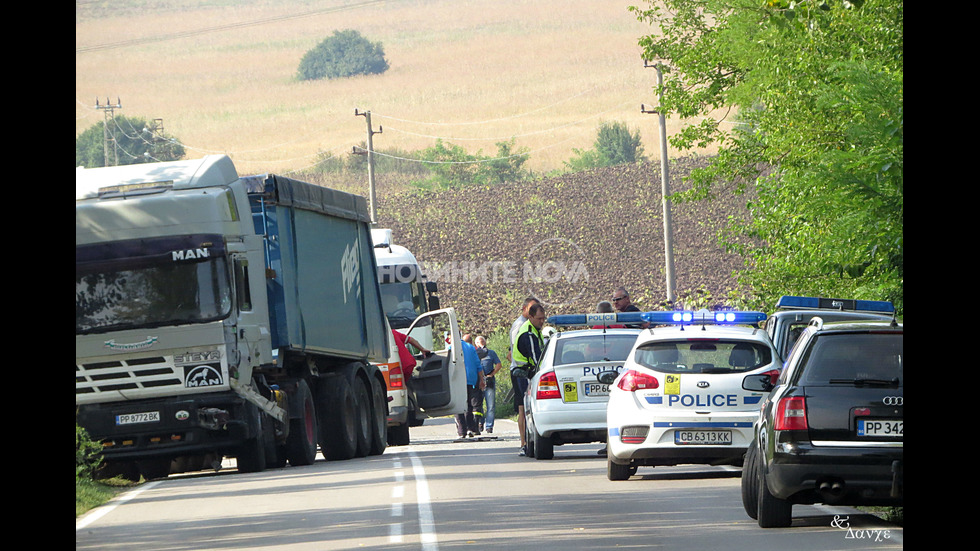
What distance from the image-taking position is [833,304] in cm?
1808

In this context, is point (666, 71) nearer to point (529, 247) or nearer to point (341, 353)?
point (341, 353)

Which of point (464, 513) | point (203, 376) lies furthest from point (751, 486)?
point (203, 376)

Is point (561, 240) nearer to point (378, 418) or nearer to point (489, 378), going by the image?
point (489, 378)

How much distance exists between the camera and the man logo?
18.8 meters

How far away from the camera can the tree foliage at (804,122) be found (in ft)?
59.8

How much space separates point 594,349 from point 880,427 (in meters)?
8.68

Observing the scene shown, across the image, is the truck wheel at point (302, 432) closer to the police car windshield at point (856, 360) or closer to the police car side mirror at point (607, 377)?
the police car side mirror at point (607, 377)

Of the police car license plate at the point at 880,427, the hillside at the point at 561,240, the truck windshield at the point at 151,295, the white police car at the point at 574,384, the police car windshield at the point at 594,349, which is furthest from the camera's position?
the hillside at the point at 561,240

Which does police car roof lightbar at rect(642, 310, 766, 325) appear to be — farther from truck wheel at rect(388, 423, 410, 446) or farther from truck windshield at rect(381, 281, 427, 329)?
truck windshield at rect(381, 281, 427, 329)

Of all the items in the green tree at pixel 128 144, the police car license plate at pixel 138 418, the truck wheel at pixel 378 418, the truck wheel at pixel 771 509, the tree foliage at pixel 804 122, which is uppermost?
the green tree at pixel 128 144

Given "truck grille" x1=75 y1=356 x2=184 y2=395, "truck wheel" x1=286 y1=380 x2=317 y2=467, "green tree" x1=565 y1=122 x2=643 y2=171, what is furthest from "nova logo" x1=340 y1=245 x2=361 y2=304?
"green tree" x1=565 y1=122 x2=643 y2=171

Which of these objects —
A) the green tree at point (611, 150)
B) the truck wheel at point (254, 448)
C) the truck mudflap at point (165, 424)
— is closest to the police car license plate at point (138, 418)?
the truck mudflap at point (165, 424)

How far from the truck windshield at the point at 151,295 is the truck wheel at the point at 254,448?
1.31 meters
